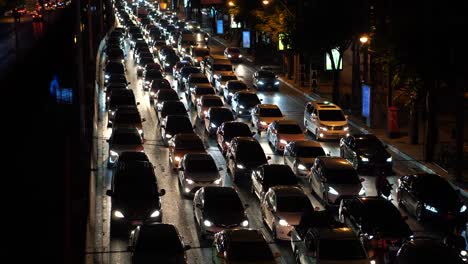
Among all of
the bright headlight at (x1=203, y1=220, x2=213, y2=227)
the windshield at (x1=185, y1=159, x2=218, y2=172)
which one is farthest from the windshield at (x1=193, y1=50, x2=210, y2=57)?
the bright headlight at (x1=203, y1=220, x2=213, y2=227)

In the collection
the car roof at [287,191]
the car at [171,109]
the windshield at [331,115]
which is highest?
the car at [171,109]

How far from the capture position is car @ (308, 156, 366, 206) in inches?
1206

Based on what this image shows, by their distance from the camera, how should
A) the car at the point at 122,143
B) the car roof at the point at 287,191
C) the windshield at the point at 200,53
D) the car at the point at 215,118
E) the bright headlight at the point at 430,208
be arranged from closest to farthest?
the car roof at the point at 287,191 < the bright headlight at the point at 430,208 < the car at the point at 122,143 < the car at the point at 215,118 < the windshield at the point at 200,53

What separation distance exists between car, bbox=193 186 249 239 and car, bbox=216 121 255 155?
10.9 m

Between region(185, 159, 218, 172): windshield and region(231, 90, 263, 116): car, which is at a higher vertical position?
region(231, 90, 263, 116): car

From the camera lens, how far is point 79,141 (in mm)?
41156

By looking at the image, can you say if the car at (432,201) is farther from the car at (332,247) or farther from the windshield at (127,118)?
the windshield at (127,118)

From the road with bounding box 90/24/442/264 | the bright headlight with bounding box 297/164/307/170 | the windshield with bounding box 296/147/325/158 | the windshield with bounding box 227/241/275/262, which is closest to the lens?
the windshield with bounding box 227/241/275/262

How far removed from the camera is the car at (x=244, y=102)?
4972cm

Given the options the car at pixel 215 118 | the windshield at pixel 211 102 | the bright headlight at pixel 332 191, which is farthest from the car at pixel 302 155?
the windshield at pixel 211 102

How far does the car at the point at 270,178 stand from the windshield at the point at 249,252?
737 centimetres

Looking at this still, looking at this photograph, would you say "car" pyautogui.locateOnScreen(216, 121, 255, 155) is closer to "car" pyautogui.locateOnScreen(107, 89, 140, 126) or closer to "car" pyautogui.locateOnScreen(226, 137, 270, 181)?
"car" pyautogui.locateOnScreen(226, 137, 270, 181)

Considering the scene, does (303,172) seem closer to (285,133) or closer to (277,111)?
(285,133)

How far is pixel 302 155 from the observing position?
A: 117 feet
